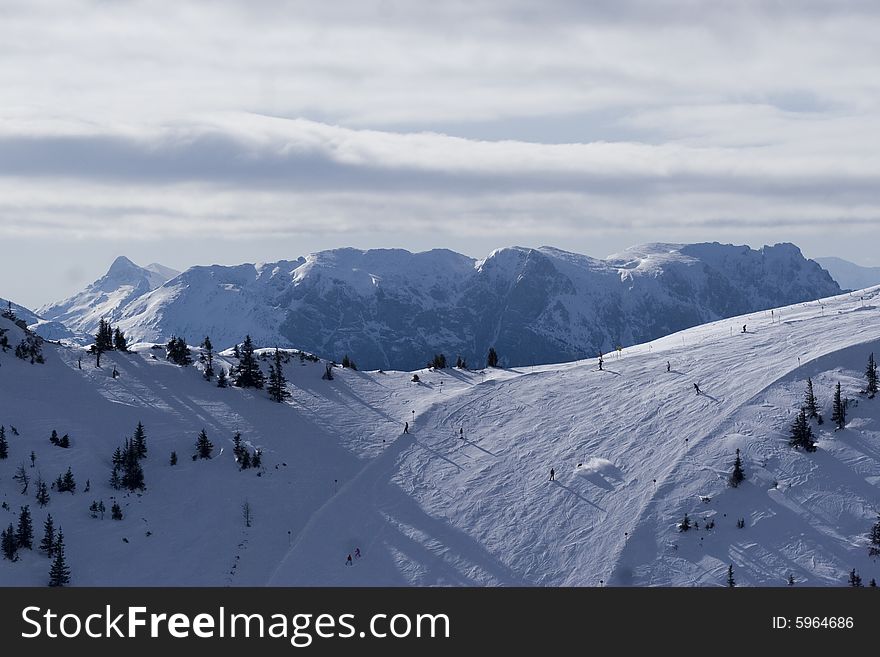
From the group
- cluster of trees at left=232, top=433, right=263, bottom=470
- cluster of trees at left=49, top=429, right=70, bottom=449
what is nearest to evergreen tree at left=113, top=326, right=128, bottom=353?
cluster of trees at left=49, top=429, right=70, bottom=449

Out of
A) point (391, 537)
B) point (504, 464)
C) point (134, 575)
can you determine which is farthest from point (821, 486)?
point (134, 575)

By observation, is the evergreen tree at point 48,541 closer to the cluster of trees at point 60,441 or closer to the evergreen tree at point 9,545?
the evergreen tree at point 9,545

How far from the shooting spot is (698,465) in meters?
78.8

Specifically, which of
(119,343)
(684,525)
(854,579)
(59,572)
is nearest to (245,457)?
(59,572)

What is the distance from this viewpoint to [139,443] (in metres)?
83.9

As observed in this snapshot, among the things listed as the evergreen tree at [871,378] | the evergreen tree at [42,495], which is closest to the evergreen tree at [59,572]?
the evergreen tree at [42,495]

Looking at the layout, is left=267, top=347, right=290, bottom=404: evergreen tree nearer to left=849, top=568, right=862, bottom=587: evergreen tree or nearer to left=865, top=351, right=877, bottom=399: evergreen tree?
left=865, top=351, right=877, bottom=399: evergreen tree

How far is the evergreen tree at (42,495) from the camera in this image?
7419cm

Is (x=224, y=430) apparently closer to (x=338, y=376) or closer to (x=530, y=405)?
(x=338, y=376)

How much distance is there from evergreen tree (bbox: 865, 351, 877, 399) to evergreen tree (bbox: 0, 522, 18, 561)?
6984cm

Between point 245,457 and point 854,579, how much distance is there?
49221 millimetres
